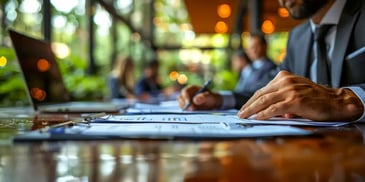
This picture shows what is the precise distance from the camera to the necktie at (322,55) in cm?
143

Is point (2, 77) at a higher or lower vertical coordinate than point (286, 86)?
higher

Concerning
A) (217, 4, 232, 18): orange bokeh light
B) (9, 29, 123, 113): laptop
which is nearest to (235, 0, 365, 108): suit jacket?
(9, 29, 123, 113): laptop

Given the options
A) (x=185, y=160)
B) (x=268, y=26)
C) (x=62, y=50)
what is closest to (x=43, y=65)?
(x=185, y=160)

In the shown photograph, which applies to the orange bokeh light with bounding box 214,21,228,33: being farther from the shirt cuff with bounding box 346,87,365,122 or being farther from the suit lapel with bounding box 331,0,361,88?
the shirt cuff with bounding box 346,87,365,122

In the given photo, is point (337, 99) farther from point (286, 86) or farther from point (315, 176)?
point (315, 176)

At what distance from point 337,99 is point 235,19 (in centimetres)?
943

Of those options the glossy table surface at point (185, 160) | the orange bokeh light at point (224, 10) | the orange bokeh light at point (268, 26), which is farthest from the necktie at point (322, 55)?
the orange bokeh light at point (268, 26)

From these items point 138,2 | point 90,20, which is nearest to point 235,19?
point 138,2

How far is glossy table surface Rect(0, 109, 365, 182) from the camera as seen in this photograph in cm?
37

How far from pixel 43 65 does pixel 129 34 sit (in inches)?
276

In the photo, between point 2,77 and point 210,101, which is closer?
point 210,101

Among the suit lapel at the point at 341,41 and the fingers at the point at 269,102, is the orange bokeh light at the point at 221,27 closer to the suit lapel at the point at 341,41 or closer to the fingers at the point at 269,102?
the suit lapel at the point at 341,41

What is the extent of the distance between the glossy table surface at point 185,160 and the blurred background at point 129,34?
117 centimetres

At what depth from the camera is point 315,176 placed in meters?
0.36
